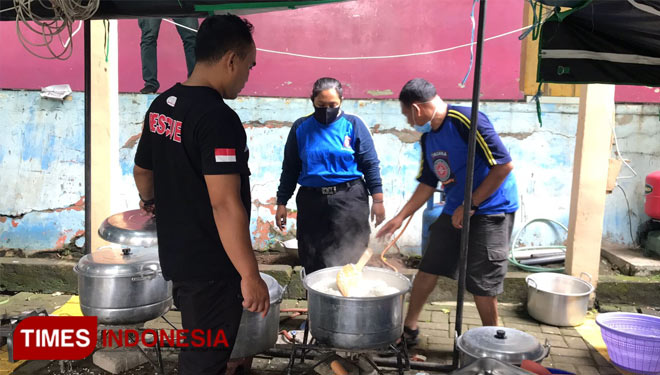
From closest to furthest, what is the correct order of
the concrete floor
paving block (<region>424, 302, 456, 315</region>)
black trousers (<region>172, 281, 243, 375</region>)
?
black trousers (<region>172, 281, 243, 375</region>), the concrete floor, paving block (<region>424, 302, 456, 315</region>)

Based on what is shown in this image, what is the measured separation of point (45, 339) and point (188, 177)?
8.51 ft

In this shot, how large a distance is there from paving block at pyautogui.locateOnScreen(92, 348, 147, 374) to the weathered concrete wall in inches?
107

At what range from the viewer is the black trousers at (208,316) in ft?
9.05

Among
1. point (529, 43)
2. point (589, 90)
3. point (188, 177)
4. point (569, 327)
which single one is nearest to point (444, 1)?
point (529, 43)

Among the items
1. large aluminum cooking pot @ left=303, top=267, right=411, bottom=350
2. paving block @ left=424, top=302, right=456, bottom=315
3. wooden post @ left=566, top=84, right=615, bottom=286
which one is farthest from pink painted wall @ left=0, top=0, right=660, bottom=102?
large aluminum cooking pot @ left=303, top=267, right=411, bottom=350

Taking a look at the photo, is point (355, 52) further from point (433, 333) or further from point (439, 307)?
point (433, 333)

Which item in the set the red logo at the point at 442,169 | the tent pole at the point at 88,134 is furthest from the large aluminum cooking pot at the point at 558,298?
the tent pole at the point at 88,134

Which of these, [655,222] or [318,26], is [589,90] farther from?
[318,26]

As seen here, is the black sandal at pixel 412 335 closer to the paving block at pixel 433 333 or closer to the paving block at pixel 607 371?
the paving block at pixel 433 333

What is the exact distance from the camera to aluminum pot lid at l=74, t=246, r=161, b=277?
13.2ft

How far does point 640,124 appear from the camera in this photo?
6.67 m

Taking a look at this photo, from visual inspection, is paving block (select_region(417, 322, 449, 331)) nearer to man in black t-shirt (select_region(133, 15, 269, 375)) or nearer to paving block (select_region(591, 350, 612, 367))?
paving block (select_region(591, 350, 612, 367))

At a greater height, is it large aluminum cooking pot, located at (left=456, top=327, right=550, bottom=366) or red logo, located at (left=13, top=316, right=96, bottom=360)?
large aluminum cooking pot, located at (left=456, top=327, right=550, bottom=366)

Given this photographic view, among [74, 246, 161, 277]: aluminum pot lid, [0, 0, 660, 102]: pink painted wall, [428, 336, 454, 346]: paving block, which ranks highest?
[0, 0, 660, 102]: pink painted wall
